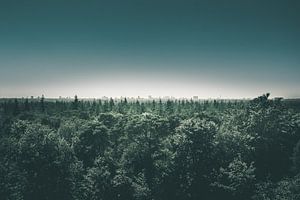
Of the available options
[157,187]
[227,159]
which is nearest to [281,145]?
[227,159]

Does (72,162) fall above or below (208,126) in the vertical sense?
below

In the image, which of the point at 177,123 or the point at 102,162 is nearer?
the point at 102,162

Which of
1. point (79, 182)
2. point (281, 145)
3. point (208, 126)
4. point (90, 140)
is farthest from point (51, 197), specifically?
point (281, 145)

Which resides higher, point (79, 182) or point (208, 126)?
point (208, 126)

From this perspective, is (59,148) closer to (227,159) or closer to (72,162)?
(72,162)

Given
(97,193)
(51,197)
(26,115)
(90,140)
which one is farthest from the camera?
(26,115)

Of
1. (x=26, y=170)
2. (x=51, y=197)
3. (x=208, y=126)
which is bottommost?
(x=51, y=197)

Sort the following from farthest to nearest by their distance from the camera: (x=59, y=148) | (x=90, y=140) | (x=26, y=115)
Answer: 1. (x=26, y=115)
2. (x=90, y=140)
3. (x=59, y=148)

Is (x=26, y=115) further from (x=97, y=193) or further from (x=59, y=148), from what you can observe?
(x=97, y=193)

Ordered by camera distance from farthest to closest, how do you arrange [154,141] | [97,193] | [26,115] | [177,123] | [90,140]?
[26,115]
[177,123]
[90,140]
[154,141]
[97,193]
